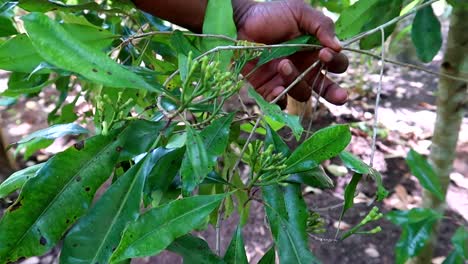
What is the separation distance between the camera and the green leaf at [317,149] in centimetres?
48

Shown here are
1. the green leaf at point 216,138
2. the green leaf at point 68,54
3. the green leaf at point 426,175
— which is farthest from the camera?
the green leaf at point 426,175

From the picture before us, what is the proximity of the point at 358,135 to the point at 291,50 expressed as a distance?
1583 millimetres

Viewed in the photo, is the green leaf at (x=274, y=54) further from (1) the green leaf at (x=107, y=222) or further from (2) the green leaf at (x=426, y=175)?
(2) the green leaf at (x=426, y=175)

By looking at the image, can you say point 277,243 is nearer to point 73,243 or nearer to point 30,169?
Result: point 73,243

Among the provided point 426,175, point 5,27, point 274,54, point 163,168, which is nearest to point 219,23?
point 274,54

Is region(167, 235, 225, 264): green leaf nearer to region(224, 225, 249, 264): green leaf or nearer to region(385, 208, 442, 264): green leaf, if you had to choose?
region(224, 225, 249, 264): green leaf

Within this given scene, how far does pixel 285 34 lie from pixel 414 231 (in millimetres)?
435

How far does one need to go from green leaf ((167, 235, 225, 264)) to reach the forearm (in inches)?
16.7

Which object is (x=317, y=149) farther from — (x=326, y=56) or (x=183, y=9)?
(x=183, y=9)

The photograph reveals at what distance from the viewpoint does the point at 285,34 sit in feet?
2.52

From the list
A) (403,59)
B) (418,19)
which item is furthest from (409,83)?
(418,19)

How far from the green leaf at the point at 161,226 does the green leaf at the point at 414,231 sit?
492mm

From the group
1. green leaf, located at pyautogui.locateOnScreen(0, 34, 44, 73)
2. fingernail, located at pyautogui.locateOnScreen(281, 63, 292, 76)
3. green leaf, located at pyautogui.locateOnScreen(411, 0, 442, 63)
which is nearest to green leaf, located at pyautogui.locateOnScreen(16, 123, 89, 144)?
green leaf, located at pyautogui.locateOnScreen(0, 34, 44, 73)

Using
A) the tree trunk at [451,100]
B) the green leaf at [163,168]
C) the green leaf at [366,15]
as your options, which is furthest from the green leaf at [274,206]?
the tree trunk at [451,100]
